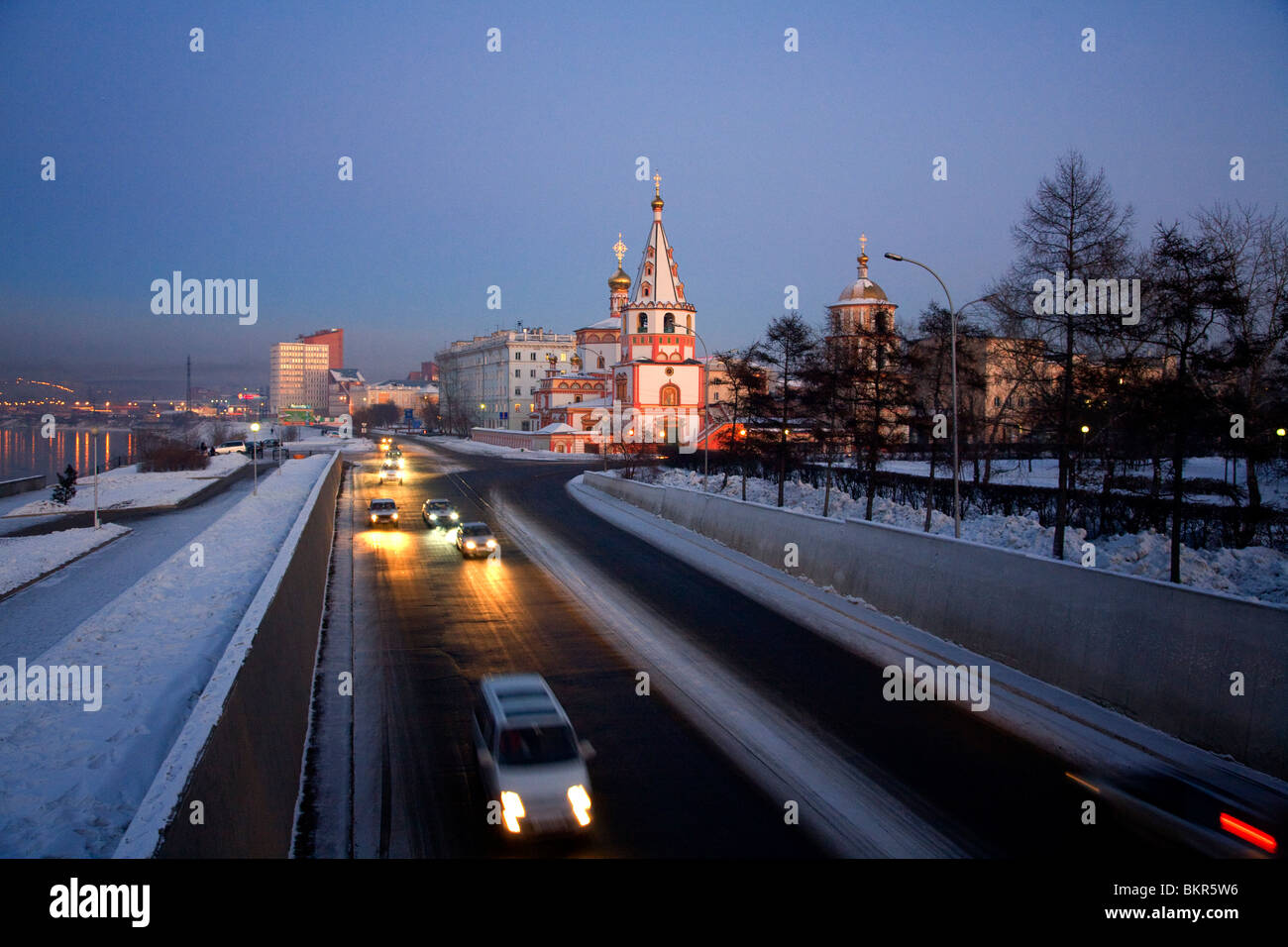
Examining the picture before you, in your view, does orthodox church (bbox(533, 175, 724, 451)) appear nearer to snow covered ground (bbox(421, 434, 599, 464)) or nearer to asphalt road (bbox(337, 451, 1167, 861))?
snow covered ground (bbox(421, 434, 599, 464))

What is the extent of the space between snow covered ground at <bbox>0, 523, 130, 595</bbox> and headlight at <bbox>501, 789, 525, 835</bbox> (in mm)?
19861

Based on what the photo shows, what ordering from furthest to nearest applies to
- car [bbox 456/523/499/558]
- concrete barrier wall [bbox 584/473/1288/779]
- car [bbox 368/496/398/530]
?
car [bbox 368/496/398/530], car [bbox 456/523/499/558], concrete barrier wall [bbox 584/473/1288/779]

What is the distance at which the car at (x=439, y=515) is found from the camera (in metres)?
32.0

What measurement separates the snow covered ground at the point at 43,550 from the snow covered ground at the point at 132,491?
6612 millimetres

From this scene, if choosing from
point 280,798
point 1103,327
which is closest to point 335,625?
point 280,798

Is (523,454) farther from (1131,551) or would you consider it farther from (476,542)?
(1131,551)

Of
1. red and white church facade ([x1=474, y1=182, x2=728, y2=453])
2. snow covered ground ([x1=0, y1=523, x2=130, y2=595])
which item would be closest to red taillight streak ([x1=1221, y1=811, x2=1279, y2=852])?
Answer: snow covered ground ([x1=0, y1=523, x2=130, y2=595])

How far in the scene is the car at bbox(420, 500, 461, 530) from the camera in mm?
31953

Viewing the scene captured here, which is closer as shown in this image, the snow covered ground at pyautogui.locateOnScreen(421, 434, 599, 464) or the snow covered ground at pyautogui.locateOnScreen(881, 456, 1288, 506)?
the snow covered ground at pyautogui.locateOnScreen(881, 456, 1288, 506)

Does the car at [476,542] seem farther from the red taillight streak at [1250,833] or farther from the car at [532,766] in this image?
the red taillight streak at [1250,833]

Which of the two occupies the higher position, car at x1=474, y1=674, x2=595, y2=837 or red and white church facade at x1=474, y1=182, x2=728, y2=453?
red and white church facade at x1=474, y1=182, x2=728, y2=453

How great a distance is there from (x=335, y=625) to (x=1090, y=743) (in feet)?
46.2
